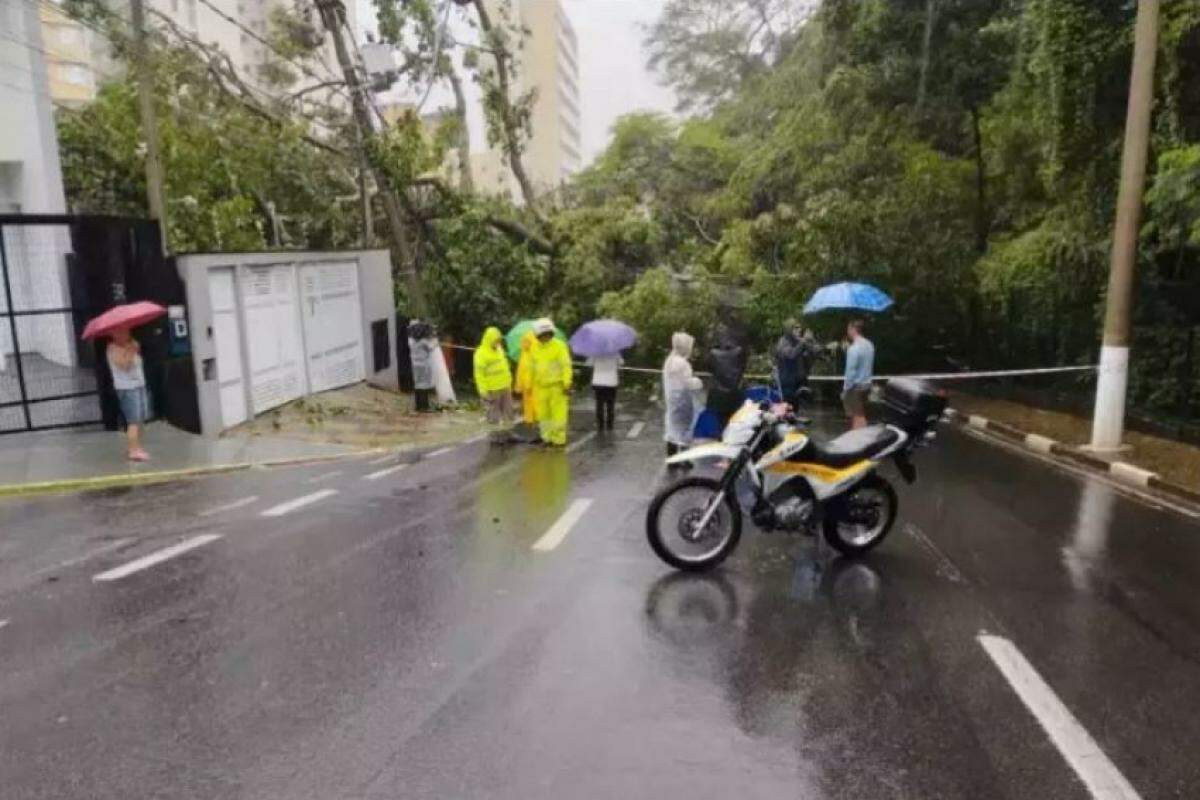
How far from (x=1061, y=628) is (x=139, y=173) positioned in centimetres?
2363

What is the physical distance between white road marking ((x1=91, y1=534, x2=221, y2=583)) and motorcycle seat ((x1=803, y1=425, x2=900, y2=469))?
487 centimetres

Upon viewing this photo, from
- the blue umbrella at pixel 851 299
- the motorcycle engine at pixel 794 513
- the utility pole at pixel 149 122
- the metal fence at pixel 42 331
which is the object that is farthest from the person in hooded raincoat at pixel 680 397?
the metal fence at pixel 42 331

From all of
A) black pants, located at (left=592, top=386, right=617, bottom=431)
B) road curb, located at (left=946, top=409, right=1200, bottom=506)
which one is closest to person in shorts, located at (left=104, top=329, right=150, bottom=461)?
black pants, located at (left=592, top=386, right=617, bottom=431)

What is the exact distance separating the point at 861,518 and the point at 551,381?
6668 millimetres

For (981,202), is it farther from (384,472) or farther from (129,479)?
(129,479)

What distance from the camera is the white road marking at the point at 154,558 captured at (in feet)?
21.6

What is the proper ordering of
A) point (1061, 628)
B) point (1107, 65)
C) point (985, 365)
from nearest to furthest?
point (1061, 628), point (1107, 65), point (985, 365)

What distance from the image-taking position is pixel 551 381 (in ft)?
42.3

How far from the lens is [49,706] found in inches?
174

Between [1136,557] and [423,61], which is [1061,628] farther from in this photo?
[423,61]

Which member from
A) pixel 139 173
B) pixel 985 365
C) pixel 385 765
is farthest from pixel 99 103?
pixel 385 765

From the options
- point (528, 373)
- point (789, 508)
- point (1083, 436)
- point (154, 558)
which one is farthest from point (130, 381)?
point (1083, 436)

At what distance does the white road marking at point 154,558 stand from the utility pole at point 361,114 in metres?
13.1

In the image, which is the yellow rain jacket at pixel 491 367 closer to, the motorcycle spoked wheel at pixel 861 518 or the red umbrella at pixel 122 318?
the red umbrella at pixel 122 318
